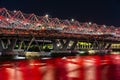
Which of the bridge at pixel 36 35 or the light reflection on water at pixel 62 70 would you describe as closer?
the light reflection on water at pixel 62 70

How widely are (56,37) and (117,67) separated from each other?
105m

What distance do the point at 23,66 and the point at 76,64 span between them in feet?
7.37

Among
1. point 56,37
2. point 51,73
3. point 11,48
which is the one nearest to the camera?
point 51,73

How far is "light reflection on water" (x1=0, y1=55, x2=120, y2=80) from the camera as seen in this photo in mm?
13461

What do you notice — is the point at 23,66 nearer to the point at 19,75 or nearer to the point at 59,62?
the point at 19,75

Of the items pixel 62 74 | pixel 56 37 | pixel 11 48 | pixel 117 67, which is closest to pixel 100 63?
pixel 117 67

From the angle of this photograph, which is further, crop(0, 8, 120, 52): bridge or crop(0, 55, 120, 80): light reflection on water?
crop(0, 8, 120, 52): bridge

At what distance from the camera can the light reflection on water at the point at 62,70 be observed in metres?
13.5

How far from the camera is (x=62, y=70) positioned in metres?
13.7

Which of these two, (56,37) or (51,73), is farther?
(56,37)

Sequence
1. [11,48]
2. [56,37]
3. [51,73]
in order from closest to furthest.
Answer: [51,73] < [11,48] < [56,37]

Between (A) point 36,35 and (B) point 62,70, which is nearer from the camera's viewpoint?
(B) point 62,70

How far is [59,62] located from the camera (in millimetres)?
13852

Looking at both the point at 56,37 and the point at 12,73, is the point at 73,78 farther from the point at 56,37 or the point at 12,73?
the point at 56,37
